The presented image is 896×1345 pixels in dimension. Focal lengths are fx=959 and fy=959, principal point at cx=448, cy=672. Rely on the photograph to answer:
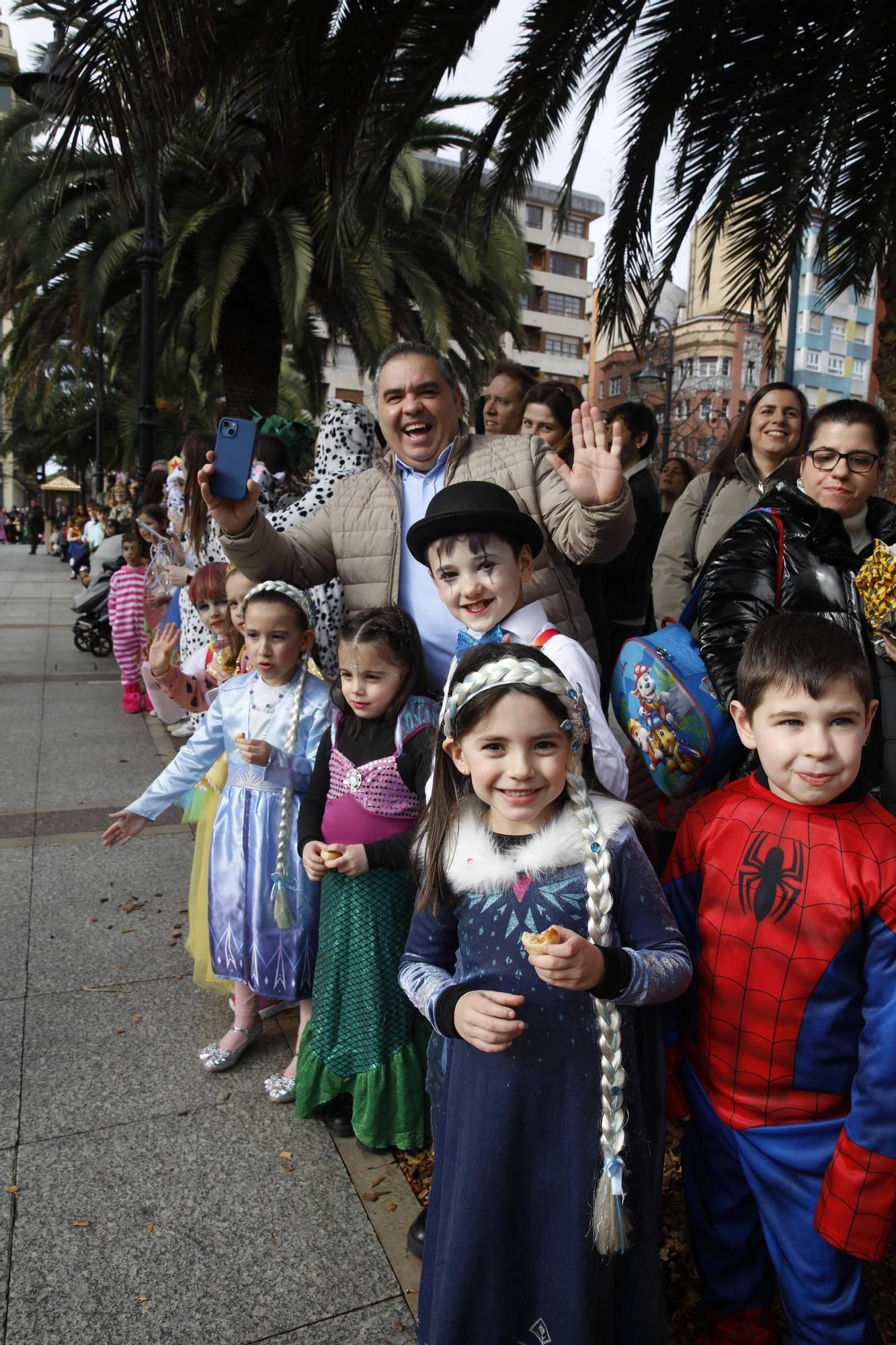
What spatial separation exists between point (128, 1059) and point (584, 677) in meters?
2.01

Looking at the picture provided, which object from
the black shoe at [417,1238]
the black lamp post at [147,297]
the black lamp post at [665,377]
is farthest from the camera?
the black lamp post at [665,377]

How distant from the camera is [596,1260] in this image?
1686mm

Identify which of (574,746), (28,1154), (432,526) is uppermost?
(432,526)

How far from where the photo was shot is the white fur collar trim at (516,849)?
5.66 ft

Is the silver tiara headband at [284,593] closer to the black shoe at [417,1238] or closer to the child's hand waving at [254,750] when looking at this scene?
the child's hand waving at [254,750]

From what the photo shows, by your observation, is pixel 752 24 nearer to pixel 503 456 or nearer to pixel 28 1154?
pixel 503 456

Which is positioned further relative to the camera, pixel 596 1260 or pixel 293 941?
pixel 293 941

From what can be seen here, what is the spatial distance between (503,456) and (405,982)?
4.76ft

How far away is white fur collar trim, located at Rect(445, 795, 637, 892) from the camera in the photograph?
5.66 ft

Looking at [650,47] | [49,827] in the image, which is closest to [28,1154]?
[49,827]

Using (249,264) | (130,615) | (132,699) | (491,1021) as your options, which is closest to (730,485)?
(491,1021)

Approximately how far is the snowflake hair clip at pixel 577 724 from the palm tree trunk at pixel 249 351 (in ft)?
31.1

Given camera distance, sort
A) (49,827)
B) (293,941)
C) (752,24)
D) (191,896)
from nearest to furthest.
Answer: (293,941) < (191,896) < (752,24) < (49,827)

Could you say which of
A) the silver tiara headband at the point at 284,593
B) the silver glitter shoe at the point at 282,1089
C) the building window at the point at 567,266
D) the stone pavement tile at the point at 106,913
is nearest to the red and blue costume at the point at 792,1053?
the silver glitter shoe at the point at 282,1089
